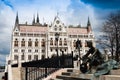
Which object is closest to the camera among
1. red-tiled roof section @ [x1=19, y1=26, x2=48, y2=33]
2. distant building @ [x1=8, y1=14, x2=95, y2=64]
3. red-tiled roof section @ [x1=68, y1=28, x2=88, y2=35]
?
distant building @ [x1=8, y1=14, x2=95, y2=64]

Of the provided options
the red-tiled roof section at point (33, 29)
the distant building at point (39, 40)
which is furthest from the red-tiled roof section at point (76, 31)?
the red-tiled roof section at point (33, 29)

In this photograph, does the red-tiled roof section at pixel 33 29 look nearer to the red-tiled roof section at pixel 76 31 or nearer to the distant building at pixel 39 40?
the distant building at pixel 39 40

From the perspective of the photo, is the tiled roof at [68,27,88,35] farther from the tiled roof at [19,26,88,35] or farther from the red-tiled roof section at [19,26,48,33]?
the red-tiled roof section at [19,26,48,33]

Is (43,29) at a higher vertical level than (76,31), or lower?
higher

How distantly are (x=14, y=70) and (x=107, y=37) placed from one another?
13.4 m

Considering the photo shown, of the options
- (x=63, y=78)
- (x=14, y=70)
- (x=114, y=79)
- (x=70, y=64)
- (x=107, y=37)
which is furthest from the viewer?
(x=107, y=37)

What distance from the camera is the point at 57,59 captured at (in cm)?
1639

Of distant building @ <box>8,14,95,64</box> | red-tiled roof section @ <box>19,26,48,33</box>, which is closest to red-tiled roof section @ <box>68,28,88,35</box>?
distant building @ <box>8,14,95,64</box>

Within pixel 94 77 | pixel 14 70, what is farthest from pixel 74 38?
pixel 94 77

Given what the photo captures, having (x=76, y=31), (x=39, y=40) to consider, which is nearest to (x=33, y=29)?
(x=39, y=40)

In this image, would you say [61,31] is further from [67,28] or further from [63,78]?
[63,78]

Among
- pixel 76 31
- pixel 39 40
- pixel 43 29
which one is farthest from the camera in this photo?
pixel 76 31

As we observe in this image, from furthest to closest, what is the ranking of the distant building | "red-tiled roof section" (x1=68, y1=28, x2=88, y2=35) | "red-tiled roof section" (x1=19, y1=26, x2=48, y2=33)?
"red-tiled roof section" (x1=68, y1=28, x2=88, y2=35) → "red-tiled roof section" (x1=19, y1=26, x2=48, y2=33) → the distant building

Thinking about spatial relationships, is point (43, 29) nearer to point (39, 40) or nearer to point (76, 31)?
point (39, 40)
